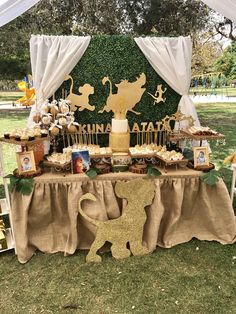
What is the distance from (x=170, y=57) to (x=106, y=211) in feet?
6.20

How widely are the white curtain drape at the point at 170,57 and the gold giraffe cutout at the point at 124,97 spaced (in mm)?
260

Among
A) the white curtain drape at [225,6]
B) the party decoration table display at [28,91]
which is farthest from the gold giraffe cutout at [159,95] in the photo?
the party decoration table display at [28,91]

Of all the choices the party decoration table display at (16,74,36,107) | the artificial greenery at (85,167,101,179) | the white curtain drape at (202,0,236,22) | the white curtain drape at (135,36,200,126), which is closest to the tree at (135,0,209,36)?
the party decoration table display at (16,74,36,107)

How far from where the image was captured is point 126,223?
247 centimetres

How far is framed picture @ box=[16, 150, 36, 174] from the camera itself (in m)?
2.51

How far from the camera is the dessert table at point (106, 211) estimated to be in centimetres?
252

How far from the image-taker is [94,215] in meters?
2.55

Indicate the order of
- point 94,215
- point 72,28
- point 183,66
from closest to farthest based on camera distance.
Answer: point 94,215 → point 183,66 → point 72,28

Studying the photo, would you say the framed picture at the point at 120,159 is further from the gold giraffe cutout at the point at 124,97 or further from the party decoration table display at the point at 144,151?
the gold giraffe cutout at the point at 124,97

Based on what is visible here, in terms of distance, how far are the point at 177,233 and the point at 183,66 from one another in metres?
1.84

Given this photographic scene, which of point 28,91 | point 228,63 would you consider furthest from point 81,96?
point 228,63

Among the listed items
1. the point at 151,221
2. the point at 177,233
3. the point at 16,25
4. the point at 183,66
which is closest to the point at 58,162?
the point at 151,221

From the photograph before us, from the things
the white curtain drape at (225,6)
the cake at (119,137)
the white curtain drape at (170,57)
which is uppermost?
the white curtain drape at (225,6)

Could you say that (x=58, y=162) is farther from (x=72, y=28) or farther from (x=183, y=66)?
(x=72, y=28)
